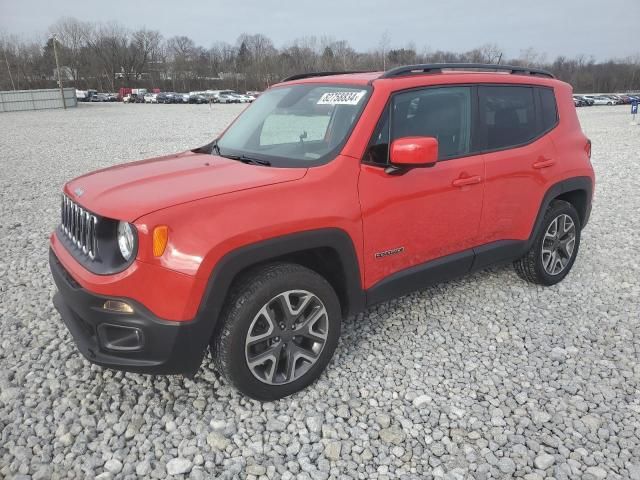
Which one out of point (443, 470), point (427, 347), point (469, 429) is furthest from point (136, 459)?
point (427, 347)

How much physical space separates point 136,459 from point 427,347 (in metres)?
1.99

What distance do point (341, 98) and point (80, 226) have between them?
70.0 inches

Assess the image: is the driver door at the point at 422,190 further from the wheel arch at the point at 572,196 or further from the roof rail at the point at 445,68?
the wheel arch at the point at 572,196

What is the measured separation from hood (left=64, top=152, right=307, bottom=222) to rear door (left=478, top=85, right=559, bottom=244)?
1.60 m

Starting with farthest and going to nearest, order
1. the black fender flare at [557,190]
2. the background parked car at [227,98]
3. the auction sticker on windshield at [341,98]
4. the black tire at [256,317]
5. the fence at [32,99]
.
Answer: the background parked car at [227,98]
the fence at [32,99]
the black fender flare at [557,190]
the auction sticker on windshield at [341,98]
the black tire at [256,317]

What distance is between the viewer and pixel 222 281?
2396 mm

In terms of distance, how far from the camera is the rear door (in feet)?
11.7

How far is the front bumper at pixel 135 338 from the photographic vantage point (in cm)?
233

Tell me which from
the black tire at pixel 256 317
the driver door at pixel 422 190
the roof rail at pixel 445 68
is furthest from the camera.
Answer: the roof rail at pixel 445 68

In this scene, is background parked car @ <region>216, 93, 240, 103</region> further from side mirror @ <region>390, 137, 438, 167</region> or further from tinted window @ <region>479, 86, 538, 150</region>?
side mirror @ <region>390, 137, 438, 167</region>

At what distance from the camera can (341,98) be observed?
10.4 ft

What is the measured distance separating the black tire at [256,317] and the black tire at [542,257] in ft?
7.05

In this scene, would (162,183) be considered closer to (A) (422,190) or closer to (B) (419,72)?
(A) (422,190)

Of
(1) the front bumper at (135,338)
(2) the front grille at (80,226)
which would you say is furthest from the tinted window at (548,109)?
(2) the front grille at (80,226)
